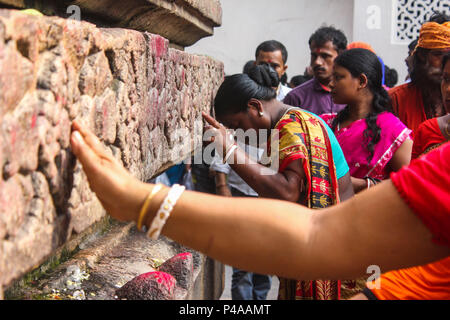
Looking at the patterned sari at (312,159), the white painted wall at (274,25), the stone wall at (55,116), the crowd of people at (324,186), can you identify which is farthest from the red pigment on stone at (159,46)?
the white painted wall at (274,25)

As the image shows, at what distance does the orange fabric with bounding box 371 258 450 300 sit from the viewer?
1666 millimetres

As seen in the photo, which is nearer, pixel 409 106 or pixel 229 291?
pixel 409 106

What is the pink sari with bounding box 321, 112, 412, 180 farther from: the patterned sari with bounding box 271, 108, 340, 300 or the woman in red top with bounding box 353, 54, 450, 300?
the woman in red top with bounding box 353, 54, 450, 300

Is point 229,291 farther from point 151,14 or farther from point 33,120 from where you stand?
point 33,120

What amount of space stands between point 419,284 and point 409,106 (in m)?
1.88

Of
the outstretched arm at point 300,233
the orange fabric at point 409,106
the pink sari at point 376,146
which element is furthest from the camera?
the orange fabric at point 409,106

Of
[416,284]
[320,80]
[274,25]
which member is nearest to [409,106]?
[320,80]

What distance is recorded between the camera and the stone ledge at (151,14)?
1.51m

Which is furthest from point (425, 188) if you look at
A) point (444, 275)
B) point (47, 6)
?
point (47, 6)

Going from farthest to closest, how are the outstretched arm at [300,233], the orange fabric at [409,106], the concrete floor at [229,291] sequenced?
the concrete floor at [229,291] < the orange fabric at [409,106] < the outstretched arm at [300,233]

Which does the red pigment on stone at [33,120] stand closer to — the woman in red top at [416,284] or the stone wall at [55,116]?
the stone wall at [55,116]

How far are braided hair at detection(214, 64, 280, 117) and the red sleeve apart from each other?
4.72 ft

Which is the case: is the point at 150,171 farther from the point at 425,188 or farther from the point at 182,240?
the point at 425,188

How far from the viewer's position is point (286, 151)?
2.27 meters
